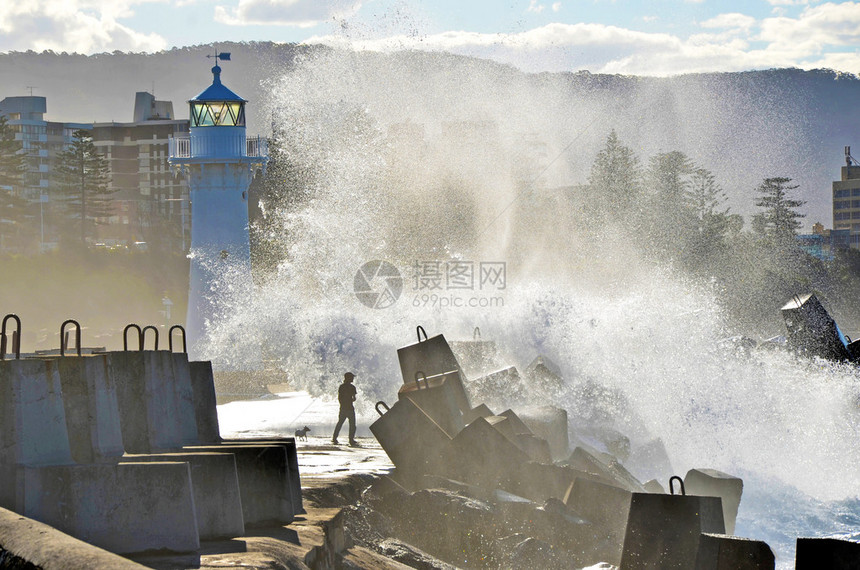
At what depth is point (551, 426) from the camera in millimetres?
14672

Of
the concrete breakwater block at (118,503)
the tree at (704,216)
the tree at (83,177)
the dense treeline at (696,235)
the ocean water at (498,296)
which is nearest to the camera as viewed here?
the concrete breakwater block at (118,503)

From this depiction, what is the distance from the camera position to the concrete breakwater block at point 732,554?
7625mm

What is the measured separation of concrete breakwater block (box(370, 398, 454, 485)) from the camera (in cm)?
1202

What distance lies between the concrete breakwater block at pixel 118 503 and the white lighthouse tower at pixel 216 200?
26.1 meters

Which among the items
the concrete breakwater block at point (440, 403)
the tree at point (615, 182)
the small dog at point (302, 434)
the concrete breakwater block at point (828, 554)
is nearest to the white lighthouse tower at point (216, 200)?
the small dog at point (302, 434)

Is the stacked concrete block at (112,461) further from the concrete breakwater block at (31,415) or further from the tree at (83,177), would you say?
the tree at (83,177)

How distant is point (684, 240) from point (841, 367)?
47114mm

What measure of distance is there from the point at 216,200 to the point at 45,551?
28.8 meters

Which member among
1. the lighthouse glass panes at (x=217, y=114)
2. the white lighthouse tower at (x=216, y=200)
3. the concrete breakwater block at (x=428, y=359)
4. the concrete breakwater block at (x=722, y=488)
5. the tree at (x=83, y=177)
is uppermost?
the tree at (x=83, y=177)

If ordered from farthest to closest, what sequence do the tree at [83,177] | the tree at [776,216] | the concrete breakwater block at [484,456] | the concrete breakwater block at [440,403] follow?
the tree at [776,216]
the tree at [83,177]
the concrete breakwater block at [440,403]
the concrete breakwater block at [484,456]

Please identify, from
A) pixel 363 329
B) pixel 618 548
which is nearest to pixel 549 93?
pixel 363 329

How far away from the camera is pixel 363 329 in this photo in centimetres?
2698

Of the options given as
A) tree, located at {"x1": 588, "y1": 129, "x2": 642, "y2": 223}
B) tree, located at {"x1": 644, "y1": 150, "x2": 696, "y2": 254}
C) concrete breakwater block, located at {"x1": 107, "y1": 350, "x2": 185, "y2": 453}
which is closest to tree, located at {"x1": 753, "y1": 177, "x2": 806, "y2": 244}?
tree, located at {"x1": 644, "y1": 150, "x2": 696, "y2": 254}

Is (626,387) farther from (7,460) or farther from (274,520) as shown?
(7,460)
